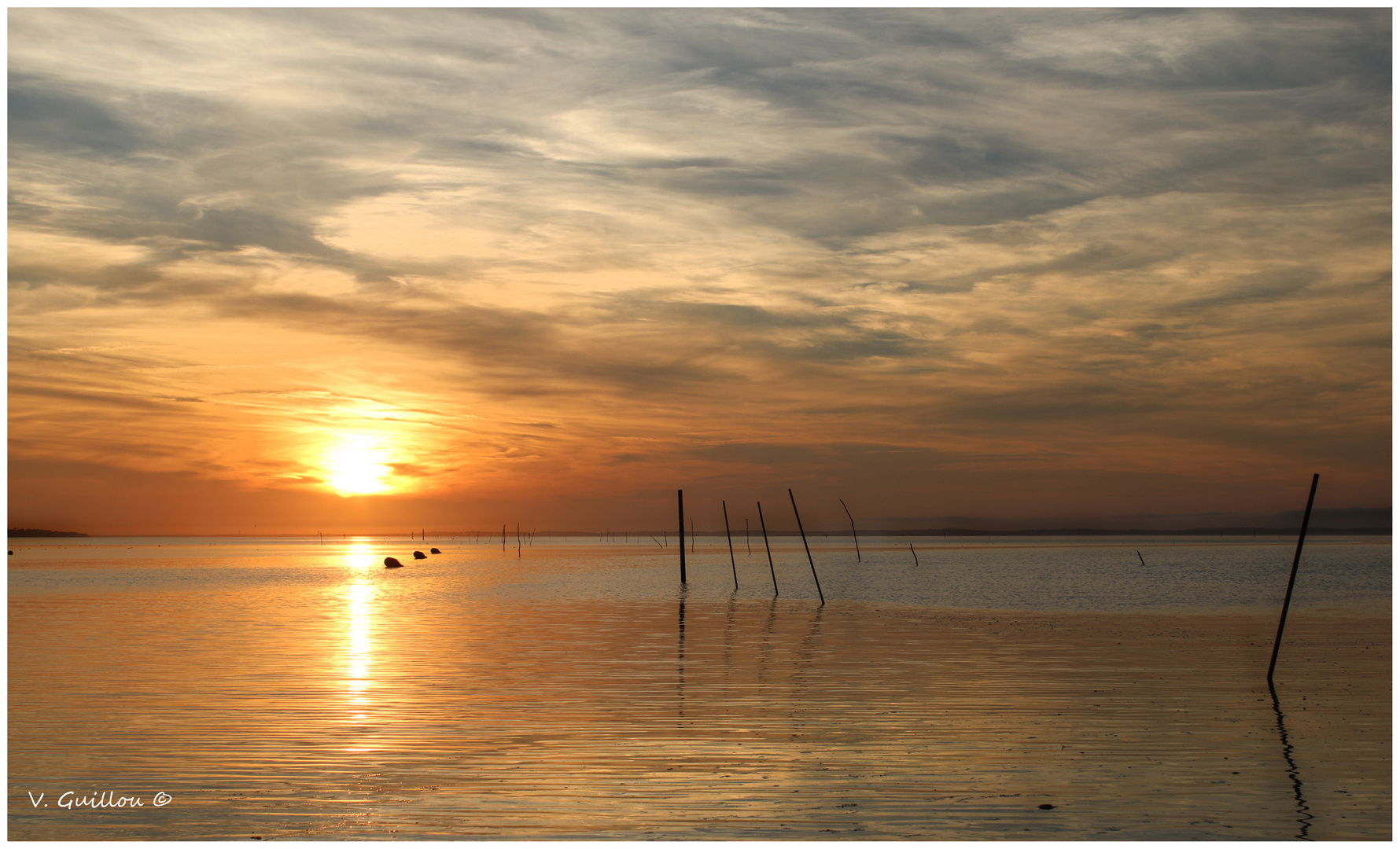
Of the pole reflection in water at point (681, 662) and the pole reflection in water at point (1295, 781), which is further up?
the pole reflection in water at point (1295, 781)

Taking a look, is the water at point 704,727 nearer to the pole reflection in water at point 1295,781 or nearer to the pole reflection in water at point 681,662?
the pole reflection in water at point 1295,781

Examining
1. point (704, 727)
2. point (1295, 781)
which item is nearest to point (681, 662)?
point (704, 727)

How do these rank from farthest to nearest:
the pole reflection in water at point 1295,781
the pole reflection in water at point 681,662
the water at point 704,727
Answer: the pole reflection in water at point 681,662, the water at point 704,727, the pole reflection in water at point 1295,781

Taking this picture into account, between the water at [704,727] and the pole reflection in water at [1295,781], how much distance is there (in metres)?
0.05

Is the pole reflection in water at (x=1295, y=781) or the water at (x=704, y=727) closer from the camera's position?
the pole reflection in water at (x=1295, y=781)

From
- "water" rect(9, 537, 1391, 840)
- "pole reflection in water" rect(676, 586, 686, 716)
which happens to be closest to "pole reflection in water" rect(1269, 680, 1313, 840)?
"water" rect(9, 537, 1391, 840)

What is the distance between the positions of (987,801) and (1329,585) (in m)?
45.2

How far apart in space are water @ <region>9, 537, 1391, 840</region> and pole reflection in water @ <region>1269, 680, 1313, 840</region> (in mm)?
46

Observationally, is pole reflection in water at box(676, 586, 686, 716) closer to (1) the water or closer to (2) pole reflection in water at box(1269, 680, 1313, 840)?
(1) the water

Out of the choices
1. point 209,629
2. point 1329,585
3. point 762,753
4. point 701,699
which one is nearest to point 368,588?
point 209,629

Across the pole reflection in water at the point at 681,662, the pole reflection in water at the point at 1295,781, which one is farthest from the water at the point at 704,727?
the pole reflection in water at the point at 681,662

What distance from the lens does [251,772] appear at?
1180 centimetres

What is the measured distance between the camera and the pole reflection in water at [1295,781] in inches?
388

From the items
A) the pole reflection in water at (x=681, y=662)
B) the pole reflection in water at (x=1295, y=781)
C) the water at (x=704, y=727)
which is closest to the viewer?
the pole reflection in water at (x=1295, y=781)
